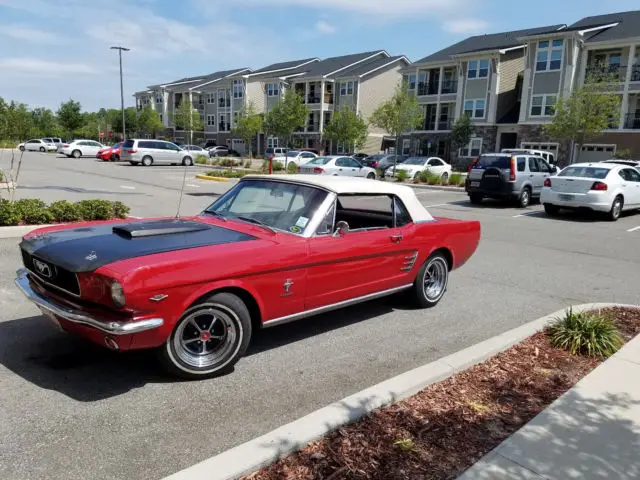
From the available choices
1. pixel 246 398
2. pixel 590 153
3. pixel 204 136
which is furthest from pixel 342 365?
pixel 204 136

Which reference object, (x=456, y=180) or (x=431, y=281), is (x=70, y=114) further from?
(x=431, y=281)

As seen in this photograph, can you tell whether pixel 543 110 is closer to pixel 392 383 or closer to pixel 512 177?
pixel 512 177

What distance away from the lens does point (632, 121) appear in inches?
1390

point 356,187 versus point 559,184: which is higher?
point 356,187

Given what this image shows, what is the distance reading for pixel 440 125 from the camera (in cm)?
4641

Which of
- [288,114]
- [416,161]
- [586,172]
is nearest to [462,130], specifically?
[416,161]

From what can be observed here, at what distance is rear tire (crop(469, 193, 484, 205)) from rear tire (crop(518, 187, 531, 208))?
1.28 metres

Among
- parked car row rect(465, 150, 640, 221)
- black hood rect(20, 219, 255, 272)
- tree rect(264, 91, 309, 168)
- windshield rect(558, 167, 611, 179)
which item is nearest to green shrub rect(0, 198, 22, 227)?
black hood rect(20, 219, 255, 272)

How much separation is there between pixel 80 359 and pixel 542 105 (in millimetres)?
40687

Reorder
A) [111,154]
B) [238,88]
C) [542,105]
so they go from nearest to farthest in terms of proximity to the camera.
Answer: [542,105] < [111,154] < [238,88]

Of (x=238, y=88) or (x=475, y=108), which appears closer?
(x=475, y=108)

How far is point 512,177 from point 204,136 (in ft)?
214

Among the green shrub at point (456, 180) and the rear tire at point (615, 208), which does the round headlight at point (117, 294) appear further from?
the green shrub at point (456, 180)

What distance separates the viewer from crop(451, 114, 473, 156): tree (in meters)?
41.6
